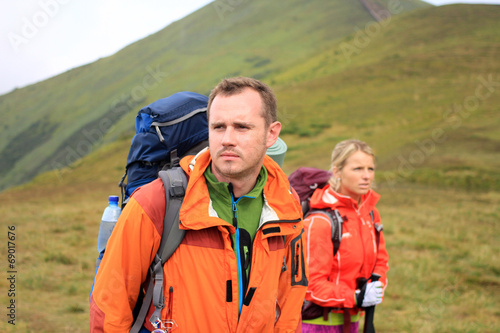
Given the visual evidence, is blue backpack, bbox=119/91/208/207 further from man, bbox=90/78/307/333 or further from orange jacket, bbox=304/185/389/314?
orange jacket, bbox=304/185/389/314

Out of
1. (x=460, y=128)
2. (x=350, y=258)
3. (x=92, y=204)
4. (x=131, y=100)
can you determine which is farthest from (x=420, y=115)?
(x=131, y=100)

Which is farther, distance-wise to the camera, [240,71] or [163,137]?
[240,71]

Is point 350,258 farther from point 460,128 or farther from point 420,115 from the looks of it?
point 420,115

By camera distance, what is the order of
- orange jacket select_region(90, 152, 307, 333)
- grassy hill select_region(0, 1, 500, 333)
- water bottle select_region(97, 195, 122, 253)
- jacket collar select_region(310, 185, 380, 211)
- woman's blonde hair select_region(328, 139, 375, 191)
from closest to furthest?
orange jacket select_region(90, 152, 307, 333), water bottle select_region(97, 195, 122, 253), jacket collar select_region(310, 185, 380, 211), woman's blonde hair select_region(328, 139, 375, 191), grassy hill select_region(0, 1, 500, 333)

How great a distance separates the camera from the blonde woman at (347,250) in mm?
3602

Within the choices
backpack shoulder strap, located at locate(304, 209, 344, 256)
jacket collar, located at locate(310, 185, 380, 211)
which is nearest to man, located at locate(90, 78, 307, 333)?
backpack shoulder strap, located at locate(304, 209, 344, 256)

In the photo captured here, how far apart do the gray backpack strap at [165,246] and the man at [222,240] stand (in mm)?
35

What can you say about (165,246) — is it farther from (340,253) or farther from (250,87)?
(340,253)

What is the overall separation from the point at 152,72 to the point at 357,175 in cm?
8829

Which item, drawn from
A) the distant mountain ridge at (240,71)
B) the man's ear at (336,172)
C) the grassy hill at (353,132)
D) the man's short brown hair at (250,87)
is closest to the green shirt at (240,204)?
the man's short brown hair at (250,87)

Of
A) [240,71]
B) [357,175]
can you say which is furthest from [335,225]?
[240,71]

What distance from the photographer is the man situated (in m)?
2.12

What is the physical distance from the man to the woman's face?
4.99 ft

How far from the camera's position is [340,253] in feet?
12.1
